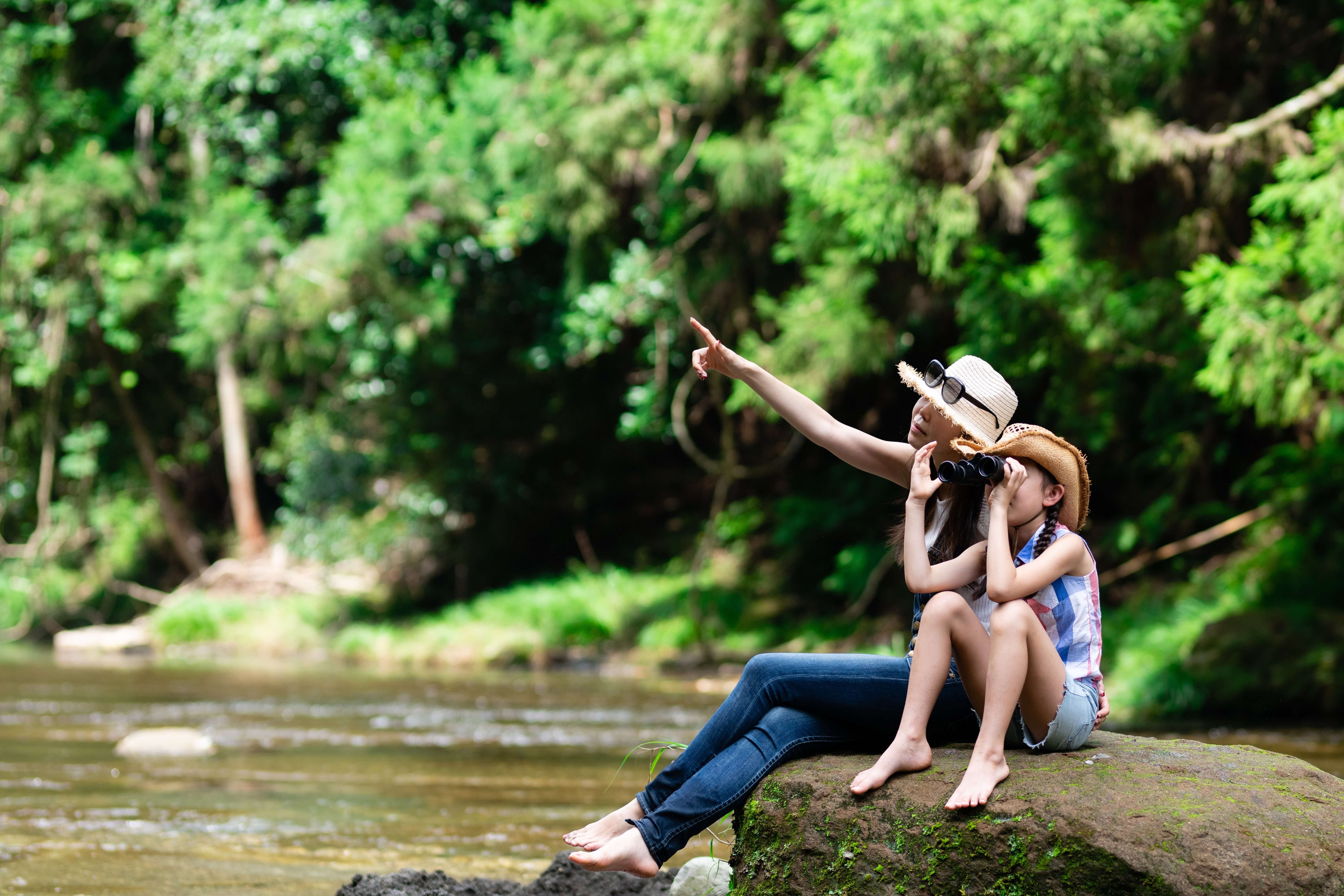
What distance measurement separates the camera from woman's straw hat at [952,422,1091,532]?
371 cm

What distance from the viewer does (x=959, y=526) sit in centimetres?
388

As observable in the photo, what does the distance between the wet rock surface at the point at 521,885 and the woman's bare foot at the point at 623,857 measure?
2.15ft

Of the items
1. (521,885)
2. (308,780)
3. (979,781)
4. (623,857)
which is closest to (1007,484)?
(979,781)

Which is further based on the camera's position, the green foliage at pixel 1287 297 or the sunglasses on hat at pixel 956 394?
the green foliage at pixel 1287 297

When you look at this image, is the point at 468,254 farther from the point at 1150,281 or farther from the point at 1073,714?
the point at 1073,714

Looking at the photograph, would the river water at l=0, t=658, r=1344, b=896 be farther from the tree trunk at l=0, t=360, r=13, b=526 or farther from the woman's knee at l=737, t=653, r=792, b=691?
the tree trunk at l=0, t=360, r=13, b=526

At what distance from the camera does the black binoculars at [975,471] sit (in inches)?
140

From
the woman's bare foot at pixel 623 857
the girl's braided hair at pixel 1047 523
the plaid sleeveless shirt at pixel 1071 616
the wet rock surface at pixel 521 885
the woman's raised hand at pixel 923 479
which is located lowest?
the wet rock surface at pixel 521 885

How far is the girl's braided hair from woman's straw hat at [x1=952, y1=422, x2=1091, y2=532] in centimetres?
1

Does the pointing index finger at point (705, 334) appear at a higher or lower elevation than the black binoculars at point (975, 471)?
higher

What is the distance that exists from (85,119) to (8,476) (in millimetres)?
6768

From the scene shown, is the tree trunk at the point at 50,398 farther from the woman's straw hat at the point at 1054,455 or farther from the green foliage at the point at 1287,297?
the woman's straw hat at the point at 1054,455

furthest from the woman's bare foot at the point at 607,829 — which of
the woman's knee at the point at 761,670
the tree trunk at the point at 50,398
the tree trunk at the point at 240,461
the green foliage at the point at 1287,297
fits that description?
the tree trunk at the point at 50,398

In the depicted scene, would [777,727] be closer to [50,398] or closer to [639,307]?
[639,307]
